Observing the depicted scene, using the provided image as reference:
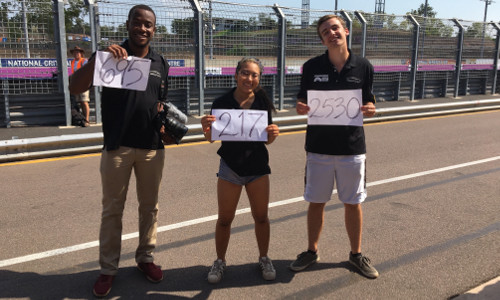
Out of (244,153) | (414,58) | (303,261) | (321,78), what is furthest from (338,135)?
(414,58)

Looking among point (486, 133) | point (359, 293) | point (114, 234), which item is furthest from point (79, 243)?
point (486, 133)

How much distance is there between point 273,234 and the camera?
14.2 feet

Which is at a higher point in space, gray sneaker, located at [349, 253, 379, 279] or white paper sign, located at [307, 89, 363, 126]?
white paper sign, located at [307, 89, 363, 126]

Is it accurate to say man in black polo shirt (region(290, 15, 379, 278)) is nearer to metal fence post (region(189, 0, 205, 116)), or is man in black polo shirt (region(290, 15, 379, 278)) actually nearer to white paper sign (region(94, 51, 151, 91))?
white paper sign (region(94, 51, 151, 91))

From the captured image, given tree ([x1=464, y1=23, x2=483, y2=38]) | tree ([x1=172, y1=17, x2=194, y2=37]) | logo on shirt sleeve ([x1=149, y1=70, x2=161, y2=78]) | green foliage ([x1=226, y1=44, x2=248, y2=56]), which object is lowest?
logo on shirt sleeve ([x1=149, y1=70, x2=161, y2=78])

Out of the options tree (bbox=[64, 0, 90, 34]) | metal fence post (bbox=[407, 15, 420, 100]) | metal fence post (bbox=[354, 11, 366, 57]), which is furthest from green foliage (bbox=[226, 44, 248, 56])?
metal fence post (bbox=[407, 15, 420, 100])

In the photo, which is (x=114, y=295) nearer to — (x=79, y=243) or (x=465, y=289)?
(x=79, y=243)

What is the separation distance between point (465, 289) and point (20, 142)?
6.88 m

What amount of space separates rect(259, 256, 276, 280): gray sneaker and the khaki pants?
3.00 feet

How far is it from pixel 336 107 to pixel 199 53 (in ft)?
24.9

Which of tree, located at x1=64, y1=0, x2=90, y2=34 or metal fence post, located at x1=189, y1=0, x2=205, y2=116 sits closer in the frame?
tree, located at x1=64, y1=0, x2=90, y2=34

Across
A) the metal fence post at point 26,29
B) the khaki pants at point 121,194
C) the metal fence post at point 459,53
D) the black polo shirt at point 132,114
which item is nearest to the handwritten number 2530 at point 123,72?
the black polo shirt at point 132,114

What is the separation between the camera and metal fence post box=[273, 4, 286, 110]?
37.4ft

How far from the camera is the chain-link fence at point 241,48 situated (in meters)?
8.57
